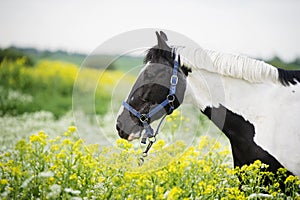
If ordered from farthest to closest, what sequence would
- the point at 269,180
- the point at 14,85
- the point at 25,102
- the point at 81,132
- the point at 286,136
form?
the point at 14,85 → the point at 25,102 → the point at 81,132 → the point at 269,180 → the point at 286,136

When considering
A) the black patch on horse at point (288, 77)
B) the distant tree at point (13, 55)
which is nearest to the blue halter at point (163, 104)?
the black patch on horse at point (288, 77)

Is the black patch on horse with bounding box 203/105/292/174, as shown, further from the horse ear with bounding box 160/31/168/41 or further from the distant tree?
the distant tree

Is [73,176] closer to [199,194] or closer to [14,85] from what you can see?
[199,194]

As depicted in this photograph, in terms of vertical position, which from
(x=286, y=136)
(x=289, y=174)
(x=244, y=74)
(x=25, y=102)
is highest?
(x=244, y=74)

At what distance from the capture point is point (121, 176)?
155 inches

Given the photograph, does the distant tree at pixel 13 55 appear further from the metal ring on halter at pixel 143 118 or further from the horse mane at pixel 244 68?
the horse mane at pixel 244 68

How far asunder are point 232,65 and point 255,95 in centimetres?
37

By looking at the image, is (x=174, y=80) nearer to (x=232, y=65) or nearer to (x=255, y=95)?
(x=232, y=65)

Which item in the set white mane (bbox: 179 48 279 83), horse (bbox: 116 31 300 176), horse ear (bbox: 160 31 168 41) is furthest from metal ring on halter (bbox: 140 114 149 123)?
horse ear (bbox: 160 31 168 41)

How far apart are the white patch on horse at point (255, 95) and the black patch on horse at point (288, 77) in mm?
41

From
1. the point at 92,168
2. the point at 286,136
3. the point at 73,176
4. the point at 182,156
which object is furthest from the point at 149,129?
the point at 286,136

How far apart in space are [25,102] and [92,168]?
998cm

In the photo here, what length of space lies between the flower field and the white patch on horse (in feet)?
0.83

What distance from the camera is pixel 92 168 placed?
4.16 m
